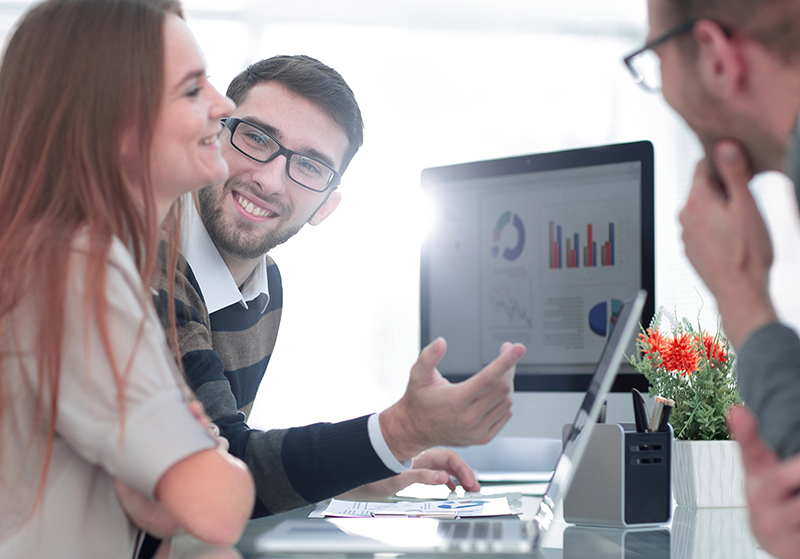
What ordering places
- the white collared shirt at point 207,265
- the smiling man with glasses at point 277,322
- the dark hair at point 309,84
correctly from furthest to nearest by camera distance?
the dark hair at point 309,84 < the white collared shirt at point 207,265 < the smiling man with glasses at point 277,322

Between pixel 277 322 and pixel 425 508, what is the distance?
0.96 meters

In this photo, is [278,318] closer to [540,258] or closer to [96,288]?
[540,258]

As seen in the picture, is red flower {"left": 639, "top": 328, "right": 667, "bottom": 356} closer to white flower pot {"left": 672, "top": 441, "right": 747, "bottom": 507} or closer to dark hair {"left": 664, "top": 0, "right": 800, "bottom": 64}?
white flower pot {"left": 672, "top": 441, "right": 747, "bottom": 507}

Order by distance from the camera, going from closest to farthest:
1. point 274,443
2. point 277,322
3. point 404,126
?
point 274,443, point 277,322, point 404,126

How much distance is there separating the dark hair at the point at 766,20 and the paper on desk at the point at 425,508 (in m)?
0.77

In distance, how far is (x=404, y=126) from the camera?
10.5 ft

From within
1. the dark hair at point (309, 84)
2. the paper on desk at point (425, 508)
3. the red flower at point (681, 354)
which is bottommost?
the paper on desk at point (425, 508)

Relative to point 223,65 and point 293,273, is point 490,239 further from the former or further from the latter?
point 223,65

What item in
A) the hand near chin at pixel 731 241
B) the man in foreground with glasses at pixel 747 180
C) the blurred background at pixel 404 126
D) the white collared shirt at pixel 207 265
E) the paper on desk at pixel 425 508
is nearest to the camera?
the man in foreground with glasses at pixel 747 180

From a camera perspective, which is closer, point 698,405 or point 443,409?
point 443,409

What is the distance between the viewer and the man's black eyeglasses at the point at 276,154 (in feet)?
5.32

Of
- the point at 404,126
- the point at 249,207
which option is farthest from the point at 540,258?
the point at 404,126

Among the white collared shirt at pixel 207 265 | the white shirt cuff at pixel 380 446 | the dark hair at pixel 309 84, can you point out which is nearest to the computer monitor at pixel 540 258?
the dark hair at pixel 309 84

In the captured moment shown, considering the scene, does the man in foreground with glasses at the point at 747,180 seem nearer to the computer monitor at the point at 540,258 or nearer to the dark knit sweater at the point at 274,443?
the dark knit sweater at the point at 274,443
